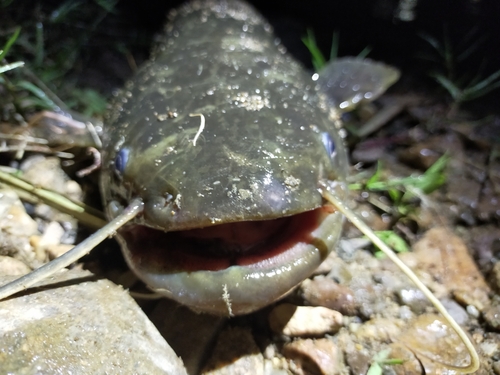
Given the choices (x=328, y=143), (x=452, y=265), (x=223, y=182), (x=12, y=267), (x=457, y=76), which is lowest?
(x=452, y=265)

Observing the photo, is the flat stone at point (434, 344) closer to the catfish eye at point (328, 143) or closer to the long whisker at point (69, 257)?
the catfish eye at point (328, 143)

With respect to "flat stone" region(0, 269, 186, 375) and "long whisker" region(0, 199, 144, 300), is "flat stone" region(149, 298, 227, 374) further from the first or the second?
"long whisker" region(0, 199, 144, 300)

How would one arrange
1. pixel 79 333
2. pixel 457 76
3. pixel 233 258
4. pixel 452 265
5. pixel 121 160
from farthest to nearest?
pixel 457 76, pixel 452 265, pixel 121 160, pixel 233 258, pixel 79 333

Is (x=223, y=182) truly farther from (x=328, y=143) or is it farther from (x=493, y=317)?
(x=493, y=317)

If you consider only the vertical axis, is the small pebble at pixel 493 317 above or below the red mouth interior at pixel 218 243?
below

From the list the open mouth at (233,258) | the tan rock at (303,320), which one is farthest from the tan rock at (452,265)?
the open mouth at (233,258)

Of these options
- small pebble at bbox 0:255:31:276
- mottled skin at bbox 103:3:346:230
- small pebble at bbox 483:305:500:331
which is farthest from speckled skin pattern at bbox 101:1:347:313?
small pebble at bbox 483:305:500:331

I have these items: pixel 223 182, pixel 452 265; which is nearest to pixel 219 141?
pixel 223 182
